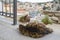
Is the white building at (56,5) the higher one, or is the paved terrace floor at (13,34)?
the white building at (56,5)

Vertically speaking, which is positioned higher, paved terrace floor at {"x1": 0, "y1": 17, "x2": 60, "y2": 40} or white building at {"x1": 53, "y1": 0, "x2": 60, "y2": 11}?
white building at {"x1": 53, "y1": 0, "x2": 60, "y2": 11}

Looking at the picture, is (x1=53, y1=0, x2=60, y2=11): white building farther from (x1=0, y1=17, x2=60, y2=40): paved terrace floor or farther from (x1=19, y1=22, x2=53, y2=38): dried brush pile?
(x1=19, y1=22, x2=53, y2=38): dried brush pile

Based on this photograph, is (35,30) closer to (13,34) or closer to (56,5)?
(13,34)

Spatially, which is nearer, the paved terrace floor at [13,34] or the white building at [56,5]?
the paved terrace floor at [13,34]

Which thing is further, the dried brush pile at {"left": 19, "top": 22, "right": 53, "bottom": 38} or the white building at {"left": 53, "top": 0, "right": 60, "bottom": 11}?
the white building at {"left": 53, "top": 0, "right": 60, "bottom": 11}

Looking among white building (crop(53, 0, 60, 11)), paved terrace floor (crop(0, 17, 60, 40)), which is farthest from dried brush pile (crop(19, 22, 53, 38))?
white building (crop(53, 0, 60, 11))

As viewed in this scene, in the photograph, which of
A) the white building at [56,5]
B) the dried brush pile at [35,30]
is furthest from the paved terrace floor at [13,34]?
the white building at [56,5]

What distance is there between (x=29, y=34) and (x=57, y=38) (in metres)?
0.48

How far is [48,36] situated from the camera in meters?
2.34

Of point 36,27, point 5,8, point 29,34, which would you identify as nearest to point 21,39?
point 29,34

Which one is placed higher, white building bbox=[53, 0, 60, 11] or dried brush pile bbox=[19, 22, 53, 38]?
white building bbox=[53, 0, 60, 11]

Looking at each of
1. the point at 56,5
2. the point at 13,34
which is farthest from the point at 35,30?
the point at 56,5

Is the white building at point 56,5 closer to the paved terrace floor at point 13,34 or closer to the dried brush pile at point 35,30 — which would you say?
the paved terrace floor at point 13,34

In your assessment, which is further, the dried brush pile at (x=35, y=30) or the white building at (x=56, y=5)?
the white building at (x=56, y=5)
